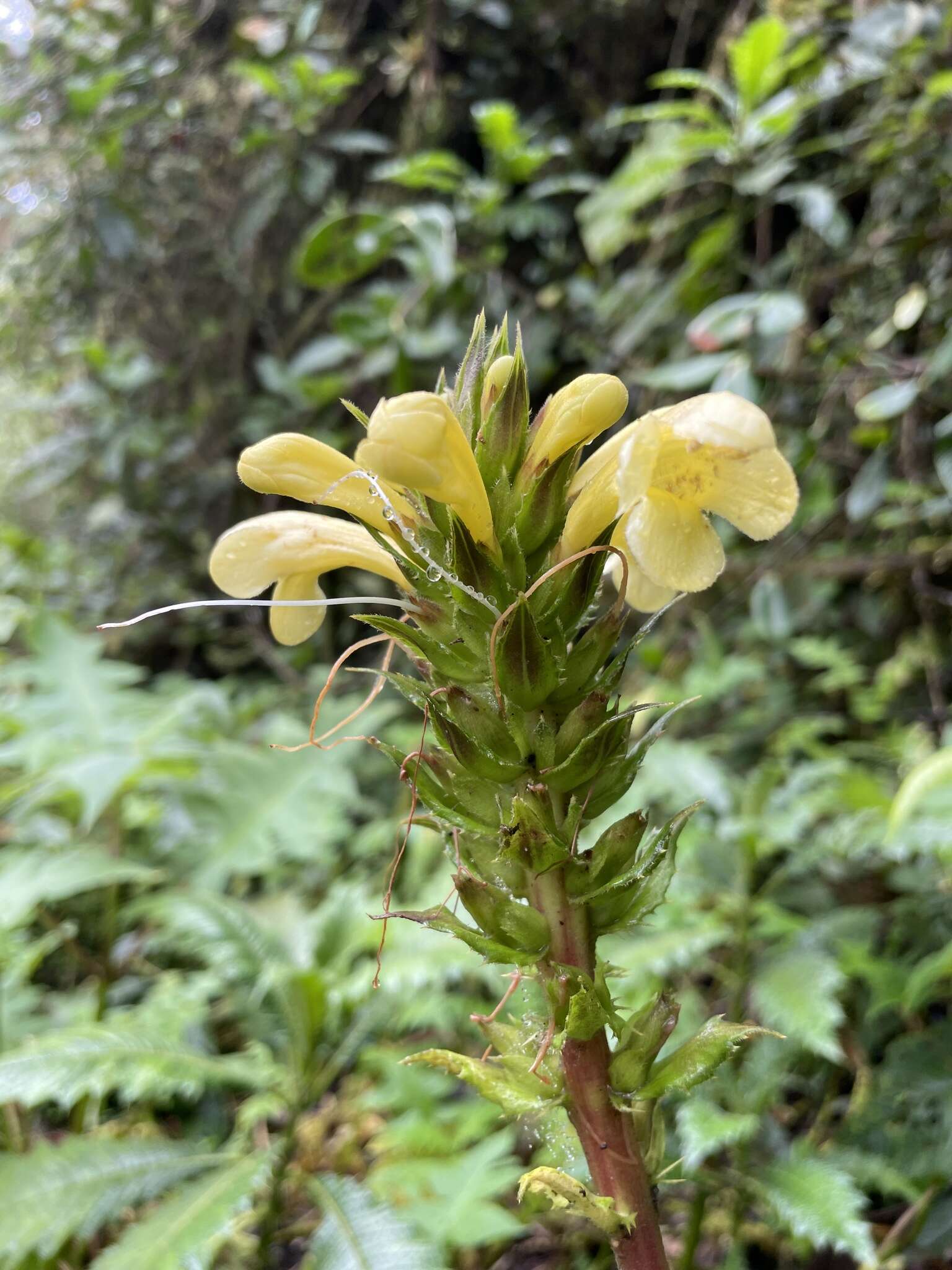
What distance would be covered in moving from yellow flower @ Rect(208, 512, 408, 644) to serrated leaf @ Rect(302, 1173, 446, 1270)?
2.30 ft

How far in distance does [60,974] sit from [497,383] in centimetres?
179

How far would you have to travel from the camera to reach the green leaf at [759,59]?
1.31 meters

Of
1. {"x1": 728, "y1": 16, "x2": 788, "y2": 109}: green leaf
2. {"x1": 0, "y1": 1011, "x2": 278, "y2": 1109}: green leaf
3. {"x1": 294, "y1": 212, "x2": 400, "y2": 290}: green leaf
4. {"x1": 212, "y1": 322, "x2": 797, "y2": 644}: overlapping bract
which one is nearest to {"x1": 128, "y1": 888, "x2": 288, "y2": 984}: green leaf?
{"x1": 0, "y1": 1011, "x2": 278, "y2": 1109}: green leaf

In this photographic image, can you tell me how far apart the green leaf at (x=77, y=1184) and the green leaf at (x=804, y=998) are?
77cm

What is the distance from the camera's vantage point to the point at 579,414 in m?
0.44

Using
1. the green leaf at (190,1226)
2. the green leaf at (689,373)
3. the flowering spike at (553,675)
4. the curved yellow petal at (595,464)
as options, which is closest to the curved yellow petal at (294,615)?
the flowering spike at (553,675)

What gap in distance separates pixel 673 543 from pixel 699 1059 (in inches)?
10.6

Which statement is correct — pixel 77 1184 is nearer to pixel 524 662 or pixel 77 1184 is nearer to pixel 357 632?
pixel 524 662

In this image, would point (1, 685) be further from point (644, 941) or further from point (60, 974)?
point (644, 941)

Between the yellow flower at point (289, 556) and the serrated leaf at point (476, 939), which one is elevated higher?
the yellow flower at point (289, 556)

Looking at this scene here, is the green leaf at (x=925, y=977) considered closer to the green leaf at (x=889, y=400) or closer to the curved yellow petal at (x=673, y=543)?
the curved yellow petal at (x=673, y=543)

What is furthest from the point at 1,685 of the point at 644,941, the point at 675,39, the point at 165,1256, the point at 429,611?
the point at 675,39

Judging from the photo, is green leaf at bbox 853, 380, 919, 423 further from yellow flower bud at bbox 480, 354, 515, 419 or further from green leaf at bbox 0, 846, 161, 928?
green leaf at bbox 0, 846, 161, 928

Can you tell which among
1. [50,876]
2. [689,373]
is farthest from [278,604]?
[689,373]
